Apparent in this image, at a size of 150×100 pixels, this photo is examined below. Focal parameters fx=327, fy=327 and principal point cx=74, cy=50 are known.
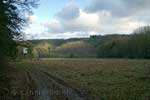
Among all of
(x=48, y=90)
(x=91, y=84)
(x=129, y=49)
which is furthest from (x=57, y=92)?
(x=129, y=49)

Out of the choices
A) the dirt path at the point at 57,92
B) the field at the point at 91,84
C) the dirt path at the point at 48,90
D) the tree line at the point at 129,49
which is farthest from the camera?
the tree line at the point at 129,49

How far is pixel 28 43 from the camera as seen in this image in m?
33.8

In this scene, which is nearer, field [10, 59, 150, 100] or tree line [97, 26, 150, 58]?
field [10, 59, 150, 100]

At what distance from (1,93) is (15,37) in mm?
13546

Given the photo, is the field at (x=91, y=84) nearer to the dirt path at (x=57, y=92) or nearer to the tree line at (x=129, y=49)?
the dirt path at (x=57, y=92)

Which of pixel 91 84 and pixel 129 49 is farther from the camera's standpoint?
pixel 129 49

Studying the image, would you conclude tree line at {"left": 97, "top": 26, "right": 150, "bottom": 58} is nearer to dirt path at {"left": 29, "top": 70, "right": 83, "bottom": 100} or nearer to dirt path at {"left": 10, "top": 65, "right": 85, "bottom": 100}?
dirt path at {"left": 10, "top": 65, "right": 85, "bottom": 100}

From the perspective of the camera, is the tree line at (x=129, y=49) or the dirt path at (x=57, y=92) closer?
the dirt path at (x=57, y=92)

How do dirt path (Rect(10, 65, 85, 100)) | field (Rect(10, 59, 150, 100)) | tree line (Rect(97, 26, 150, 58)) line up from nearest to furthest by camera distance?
dirt path (Rect(10, 65, 85, 100)), field (Rect(10, 59, 150, 100)), tree line (Rect(97, 26, 150, 58))

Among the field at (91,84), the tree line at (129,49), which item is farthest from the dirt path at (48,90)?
the tree line at (129,49)

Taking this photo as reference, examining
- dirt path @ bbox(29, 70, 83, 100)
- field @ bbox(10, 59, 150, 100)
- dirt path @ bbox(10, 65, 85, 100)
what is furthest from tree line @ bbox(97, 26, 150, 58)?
dirt path @ bbox(29, 70, 83, 100)

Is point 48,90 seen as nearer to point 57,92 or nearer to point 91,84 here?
point 57,92

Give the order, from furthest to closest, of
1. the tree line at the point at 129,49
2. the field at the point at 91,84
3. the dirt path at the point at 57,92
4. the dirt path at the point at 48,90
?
the tree line at the point at 129,49
the field at the point at 91,84
the dirt path at the point at 48,90
the dirt path at the point at 57,92

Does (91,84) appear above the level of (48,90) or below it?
below
